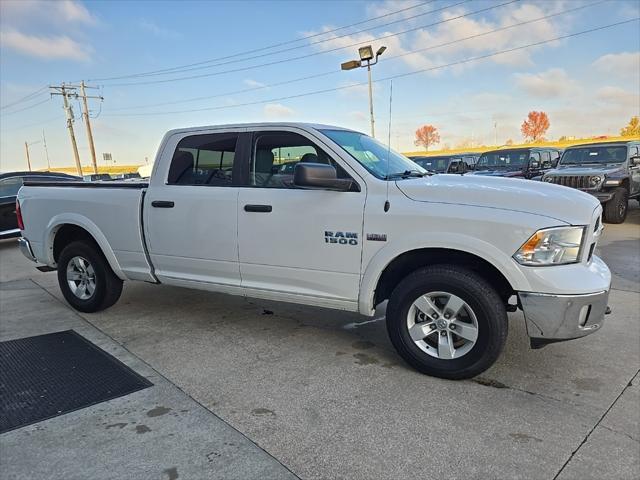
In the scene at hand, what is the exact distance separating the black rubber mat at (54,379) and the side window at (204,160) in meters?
1.73

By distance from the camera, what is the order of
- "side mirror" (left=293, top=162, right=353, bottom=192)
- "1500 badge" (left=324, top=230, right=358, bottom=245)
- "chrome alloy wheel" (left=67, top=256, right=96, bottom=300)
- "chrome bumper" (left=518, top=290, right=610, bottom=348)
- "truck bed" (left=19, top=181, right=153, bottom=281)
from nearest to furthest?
"chrome bumper" (left=518, top=290, right=610, bottom=348), "side mirror" (left=293, top=162, right=353, bottom=192), "1500 badge" (left=324, top=230, right=358, bottom=245), "truck bed" (left=19, top=181, right=153, bottom=281), "chrome alloy wheel" (left=67, top=256, right=96, bottom=300)

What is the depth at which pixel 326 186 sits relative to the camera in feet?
11.1

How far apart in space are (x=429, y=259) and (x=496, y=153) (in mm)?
12875

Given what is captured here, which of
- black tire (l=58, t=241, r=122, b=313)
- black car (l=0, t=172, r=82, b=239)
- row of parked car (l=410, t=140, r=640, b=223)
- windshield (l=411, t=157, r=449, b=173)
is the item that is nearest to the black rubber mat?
black tire (l=58, t=241, r=122, b=313)

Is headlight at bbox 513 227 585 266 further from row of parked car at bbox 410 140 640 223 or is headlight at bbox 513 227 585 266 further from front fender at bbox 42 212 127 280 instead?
row of parked car at bbox 410 140 640 223

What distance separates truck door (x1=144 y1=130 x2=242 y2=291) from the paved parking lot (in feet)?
2.18

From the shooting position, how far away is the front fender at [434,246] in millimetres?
2949

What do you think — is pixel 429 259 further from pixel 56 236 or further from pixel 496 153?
pixel 496 153

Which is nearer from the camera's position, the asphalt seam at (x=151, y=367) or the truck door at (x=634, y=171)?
the asphalt seam at (x=151, y=367)

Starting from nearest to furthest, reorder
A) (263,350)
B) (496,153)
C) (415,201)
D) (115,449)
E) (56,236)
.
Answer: (115,449) < (415,201) < (263,350) < (56,236) < (496,153)

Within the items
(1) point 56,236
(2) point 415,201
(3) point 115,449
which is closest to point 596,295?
(2) point 415,201

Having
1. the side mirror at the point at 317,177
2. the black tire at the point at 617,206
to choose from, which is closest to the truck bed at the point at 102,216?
the side mirror at the point at 317,177

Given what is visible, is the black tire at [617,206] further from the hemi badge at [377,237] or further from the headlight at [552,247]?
the hemi badge at [377,237]

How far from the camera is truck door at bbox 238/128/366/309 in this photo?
11.3 feet
